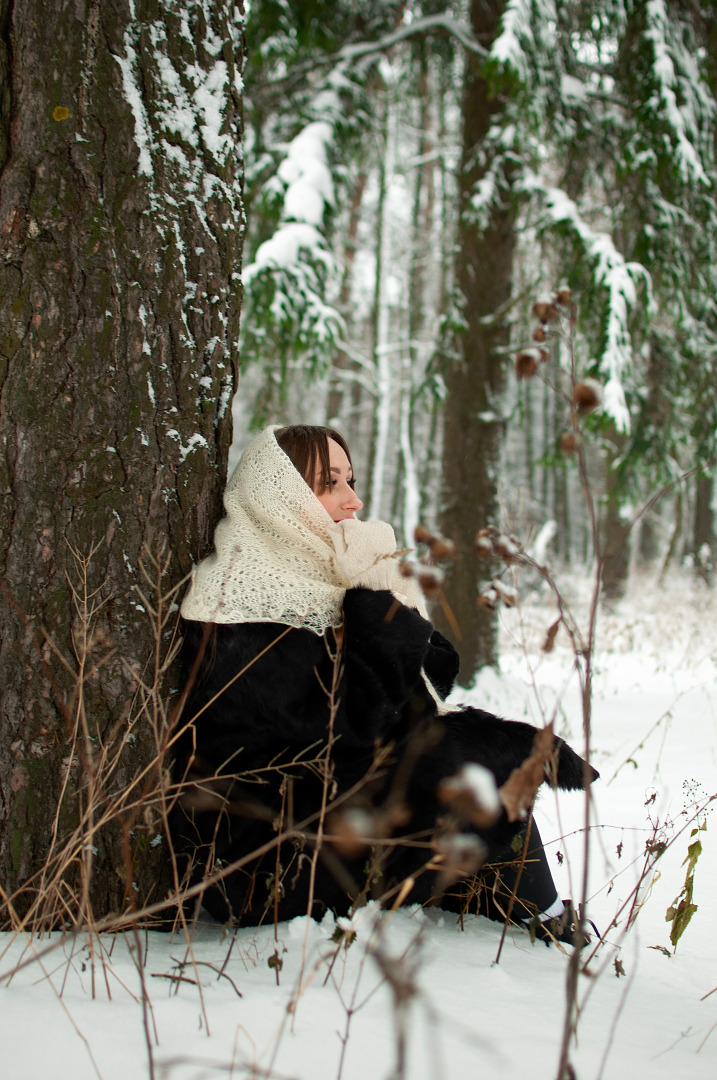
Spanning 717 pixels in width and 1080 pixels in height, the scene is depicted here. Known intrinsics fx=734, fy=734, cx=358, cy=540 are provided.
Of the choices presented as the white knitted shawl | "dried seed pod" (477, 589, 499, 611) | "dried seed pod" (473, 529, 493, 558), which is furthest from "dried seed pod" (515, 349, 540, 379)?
the white knitted shawl

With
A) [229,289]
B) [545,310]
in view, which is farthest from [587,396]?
[229,289]

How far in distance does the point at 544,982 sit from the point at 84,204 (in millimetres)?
2011

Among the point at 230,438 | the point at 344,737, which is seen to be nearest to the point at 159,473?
the point at 230,438

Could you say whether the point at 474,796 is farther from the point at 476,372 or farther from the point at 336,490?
the point at 476,372

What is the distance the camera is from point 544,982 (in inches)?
61.7

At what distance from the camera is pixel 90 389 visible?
5.64 feet

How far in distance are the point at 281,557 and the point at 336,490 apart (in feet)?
1.45

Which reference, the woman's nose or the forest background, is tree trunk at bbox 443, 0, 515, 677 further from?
the woman's nose

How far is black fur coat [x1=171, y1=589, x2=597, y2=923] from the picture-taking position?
67.9 inches

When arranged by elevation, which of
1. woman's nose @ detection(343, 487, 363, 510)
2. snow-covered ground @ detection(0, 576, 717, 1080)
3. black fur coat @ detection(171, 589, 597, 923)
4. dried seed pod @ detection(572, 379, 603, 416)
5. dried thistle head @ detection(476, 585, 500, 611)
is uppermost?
dried seed pod @ detection(572, 379, 603, 416)

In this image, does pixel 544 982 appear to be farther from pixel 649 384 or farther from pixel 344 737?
pixel 649 384

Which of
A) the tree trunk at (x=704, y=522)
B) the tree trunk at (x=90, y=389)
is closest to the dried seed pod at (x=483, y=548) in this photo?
the tree trunk at (x=90, y=389)

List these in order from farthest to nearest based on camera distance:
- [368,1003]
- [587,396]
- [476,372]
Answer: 1. [476,372]
2. [368,1003]
3. [587,396]

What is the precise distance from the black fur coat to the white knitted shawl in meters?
0.06
